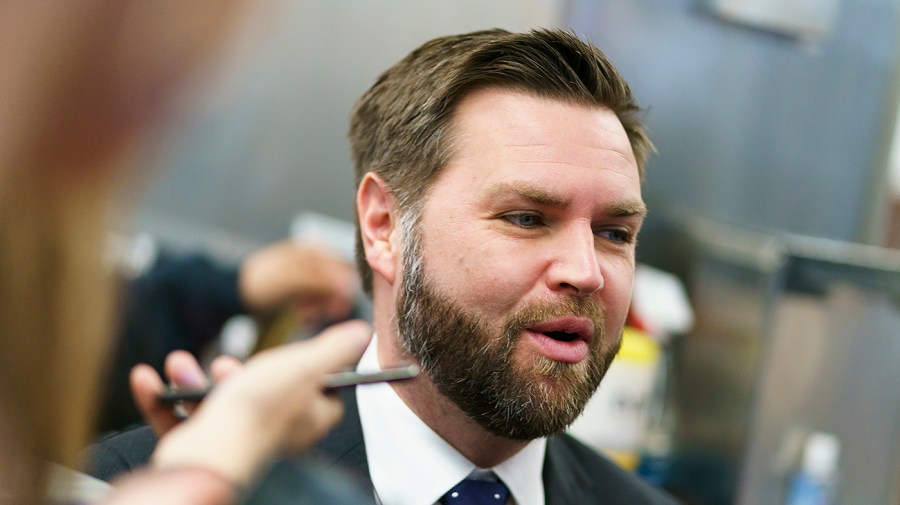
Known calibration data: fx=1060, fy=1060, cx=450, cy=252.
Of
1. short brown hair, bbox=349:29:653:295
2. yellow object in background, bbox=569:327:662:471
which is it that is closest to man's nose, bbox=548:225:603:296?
short brown hair, bbox=349:29:653:295

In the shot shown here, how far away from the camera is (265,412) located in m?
0.76

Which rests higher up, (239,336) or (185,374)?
(185,374)

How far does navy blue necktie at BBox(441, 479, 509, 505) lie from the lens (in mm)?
1436

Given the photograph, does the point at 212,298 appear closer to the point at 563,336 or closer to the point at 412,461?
the point at 412,461

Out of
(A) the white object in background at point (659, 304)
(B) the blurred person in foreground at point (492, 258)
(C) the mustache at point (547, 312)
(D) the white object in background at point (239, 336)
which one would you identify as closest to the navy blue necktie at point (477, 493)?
(B) the blurred person in foreground at point (492, 258)

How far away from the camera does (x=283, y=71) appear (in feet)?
8.08

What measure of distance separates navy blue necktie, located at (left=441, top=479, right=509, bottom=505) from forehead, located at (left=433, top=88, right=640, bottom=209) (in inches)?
15.9

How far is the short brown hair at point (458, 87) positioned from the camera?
140cm

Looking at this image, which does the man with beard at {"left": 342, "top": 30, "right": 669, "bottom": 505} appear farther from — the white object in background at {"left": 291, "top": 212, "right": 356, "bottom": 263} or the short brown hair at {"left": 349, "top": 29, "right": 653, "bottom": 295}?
the white object in background at {"left": 291, "top": 212, "right": 356, "bottom": 263}

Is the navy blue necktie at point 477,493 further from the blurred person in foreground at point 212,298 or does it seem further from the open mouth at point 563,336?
the blurred person in foreground at point 212,298

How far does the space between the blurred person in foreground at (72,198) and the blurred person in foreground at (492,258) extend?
70 centimetres

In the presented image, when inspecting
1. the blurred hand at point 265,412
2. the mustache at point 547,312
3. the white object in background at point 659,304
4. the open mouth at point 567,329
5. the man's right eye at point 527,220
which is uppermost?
the blurred hand at point 265,412

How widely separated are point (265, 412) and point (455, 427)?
2.37 feet

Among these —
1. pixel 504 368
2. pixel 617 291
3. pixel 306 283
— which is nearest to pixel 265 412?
pixel 504 368
